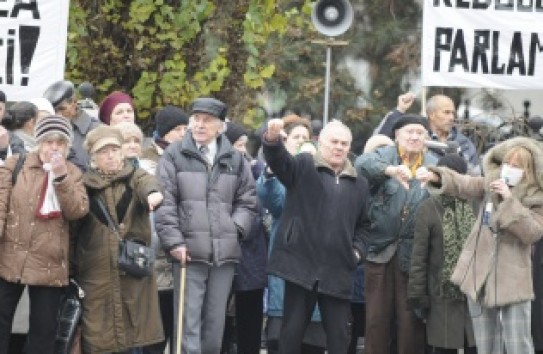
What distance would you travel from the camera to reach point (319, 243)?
1380 centimetres

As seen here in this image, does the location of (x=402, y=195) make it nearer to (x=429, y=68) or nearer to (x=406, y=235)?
(x=406, y=235)

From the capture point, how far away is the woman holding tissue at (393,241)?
1441 centimetres

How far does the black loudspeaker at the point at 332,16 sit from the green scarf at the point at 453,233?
348 cm

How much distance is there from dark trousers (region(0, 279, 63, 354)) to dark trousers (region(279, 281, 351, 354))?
2.01m

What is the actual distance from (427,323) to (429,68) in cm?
316

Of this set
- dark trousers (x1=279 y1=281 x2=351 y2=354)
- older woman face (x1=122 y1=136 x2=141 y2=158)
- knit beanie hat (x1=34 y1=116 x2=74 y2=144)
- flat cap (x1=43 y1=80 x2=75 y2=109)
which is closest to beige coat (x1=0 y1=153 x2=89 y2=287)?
knit beanie hat (x1=34 y1=116 x2=74 y2=144)

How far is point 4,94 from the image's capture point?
13.7 meters

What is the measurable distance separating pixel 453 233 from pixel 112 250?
279cm

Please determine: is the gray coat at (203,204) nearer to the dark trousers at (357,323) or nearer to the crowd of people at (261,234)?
the crowd of people at (261,234)

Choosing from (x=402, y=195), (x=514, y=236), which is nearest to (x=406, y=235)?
(x=402, y=195)

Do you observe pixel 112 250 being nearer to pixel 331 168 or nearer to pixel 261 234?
pixel 331 168

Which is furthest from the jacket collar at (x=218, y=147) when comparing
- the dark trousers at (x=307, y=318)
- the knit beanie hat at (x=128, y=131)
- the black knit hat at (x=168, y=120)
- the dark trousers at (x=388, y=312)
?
the dark trousers at (x=388, y=312)

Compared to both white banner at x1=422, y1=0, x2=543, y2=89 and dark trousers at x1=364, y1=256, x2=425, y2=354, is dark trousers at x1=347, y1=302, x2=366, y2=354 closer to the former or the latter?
dark trousers at x1=364, y1=256, x2=425, y2=354

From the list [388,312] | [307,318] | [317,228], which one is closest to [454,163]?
[317,228]
